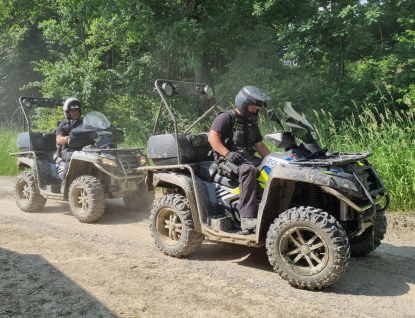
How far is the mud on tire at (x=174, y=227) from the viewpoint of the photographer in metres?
5.19

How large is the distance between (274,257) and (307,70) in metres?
9.26

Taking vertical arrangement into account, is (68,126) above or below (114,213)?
above

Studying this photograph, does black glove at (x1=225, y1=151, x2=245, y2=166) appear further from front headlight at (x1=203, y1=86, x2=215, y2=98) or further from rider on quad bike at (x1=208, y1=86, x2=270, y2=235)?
front headlight at (x1=203, y1=86, x2=215, y2=98)

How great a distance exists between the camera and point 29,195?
8336mm

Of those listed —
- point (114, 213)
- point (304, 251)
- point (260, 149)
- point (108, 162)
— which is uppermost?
point (260, 149)

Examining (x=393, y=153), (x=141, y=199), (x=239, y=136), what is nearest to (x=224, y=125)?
(x=239, y=136)

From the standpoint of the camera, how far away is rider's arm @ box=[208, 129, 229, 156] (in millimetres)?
5020

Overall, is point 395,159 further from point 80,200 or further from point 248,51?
point 248,51

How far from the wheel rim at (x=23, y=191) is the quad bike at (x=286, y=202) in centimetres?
375

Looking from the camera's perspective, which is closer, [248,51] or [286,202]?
[286,202]

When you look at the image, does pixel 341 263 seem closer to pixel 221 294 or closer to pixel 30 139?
pixel 221 294

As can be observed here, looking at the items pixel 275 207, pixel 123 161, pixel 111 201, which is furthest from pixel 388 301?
pixel 111 201

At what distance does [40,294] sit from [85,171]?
160 inches

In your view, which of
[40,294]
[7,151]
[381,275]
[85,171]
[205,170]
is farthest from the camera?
[7,151]
